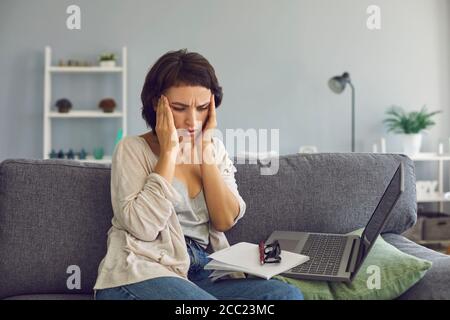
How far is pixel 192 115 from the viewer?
4.34 feet

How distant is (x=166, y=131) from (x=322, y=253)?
51 centimetres

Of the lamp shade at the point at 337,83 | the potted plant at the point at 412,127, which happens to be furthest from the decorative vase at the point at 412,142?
the lamp shade at the point at 337,83

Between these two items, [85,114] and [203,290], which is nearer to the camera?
[203,290]

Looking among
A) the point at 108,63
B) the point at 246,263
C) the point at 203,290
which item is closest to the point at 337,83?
the point at 108,63

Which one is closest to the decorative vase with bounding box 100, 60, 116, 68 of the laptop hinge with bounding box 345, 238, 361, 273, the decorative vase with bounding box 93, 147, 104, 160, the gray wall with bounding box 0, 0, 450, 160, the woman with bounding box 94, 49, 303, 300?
the gray wall with bounding box 0, 0, 450, 160

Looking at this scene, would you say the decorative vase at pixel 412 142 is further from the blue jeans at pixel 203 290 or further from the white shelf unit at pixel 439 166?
the blue jeans at pixel 203 290

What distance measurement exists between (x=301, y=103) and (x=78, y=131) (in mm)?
1705

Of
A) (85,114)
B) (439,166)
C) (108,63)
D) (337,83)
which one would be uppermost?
(108,63)

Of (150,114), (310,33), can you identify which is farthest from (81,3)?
(150,114)

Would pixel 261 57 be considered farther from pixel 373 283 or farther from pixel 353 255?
pixel 373 283

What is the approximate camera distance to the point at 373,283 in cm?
122

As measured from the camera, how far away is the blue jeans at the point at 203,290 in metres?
1.11

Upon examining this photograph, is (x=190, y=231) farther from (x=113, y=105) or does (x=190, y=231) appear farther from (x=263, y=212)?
(x=113, y=105)
